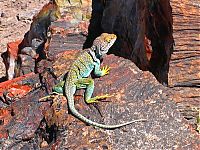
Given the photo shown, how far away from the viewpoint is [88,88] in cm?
698

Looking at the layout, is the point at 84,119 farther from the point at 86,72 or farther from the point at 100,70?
the point at 86,72

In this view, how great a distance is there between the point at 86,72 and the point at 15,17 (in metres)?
8.42

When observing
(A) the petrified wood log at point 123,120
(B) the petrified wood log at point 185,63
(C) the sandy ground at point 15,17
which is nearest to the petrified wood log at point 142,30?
(B) the petrified wood log at point 185,63

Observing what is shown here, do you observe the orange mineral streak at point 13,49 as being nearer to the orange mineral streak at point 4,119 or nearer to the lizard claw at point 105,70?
the orange mineral streak at point 4,119

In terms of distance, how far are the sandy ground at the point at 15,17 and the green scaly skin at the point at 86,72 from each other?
667 cm

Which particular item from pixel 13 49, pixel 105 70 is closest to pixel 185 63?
pixel 105 70

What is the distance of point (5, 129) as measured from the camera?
721 centimetres

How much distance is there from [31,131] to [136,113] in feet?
4.78

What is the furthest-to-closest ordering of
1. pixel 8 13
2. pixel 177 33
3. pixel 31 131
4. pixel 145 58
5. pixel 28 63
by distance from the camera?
pixel 8 13, pixel 28 63, pixel 145 58, pixel 177 33, pixel 31 131

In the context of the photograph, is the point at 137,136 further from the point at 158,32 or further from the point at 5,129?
the point at 158,32

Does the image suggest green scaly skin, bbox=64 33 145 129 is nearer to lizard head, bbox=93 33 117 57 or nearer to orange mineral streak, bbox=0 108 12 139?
lizard head, bbox=93 33 117 57

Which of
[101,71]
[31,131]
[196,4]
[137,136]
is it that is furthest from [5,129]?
[196,4]

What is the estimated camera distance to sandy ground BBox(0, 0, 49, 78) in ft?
48.7

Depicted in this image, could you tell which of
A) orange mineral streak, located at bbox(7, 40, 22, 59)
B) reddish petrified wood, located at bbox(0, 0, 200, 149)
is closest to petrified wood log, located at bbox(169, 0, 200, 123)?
reddish petrified wood, located at bbox(0, 0, 200, 149)
